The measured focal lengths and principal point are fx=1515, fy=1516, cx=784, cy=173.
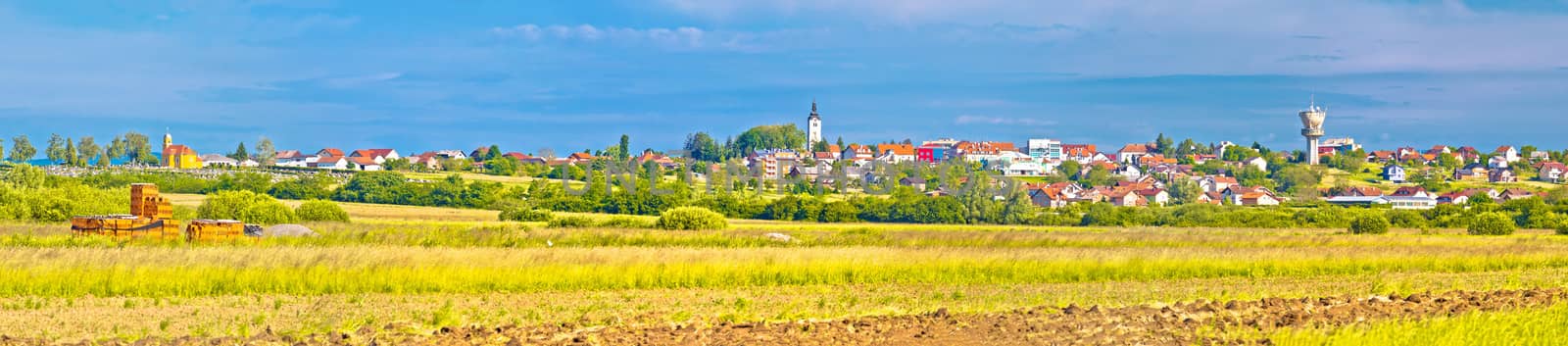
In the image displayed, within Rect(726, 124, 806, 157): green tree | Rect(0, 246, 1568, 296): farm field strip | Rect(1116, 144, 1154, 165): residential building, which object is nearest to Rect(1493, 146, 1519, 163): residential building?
Rect(1116, 144, 1154, 165): residential building

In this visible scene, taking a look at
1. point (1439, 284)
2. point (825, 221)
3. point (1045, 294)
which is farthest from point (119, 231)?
point (825, 221)

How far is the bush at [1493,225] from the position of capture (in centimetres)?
4819

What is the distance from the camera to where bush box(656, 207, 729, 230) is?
42156mm

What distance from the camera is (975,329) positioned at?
43.1ft

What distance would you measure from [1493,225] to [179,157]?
378ft

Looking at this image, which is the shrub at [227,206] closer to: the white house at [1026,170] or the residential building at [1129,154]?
the white house at [1026,170]

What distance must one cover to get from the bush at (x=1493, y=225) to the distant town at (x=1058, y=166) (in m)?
35.8

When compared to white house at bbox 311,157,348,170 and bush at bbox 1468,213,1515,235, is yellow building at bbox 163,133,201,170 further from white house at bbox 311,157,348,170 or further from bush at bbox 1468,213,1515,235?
bush at bbox 1468,213,1515,235

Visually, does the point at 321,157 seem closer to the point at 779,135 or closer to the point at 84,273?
the point at 779,135

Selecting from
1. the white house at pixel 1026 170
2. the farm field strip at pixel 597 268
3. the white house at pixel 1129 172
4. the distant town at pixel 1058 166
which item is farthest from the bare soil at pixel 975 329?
the white house at pixel 1026 170

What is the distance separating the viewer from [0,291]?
56.4 feet

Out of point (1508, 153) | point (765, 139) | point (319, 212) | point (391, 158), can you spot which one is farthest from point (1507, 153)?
point (319, 212)

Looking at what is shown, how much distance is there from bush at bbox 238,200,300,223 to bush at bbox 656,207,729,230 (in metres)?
10.0

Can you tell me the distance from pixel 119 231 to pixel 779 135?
157225 millimetres
